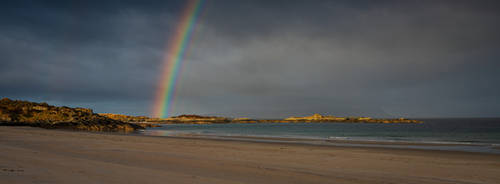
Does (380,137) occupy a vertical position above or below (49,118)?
below

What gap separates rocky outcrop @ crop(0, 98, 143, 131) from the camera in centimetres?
5172

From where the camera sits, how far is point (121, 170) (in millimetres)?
9125

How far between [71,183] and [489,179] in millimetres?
11685

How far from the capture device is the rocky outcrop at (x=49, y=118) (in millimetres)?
51719

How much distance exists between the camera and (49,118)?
58469 millimetres

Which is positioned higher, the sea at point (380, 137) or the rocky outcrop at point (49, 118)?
the rocky outcrop at point (49, 118)

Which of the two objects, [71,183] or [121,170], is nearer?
[71,183]

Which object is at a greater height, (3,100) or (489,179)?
(3,100)

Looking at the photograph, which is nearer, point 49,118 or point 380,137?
point 380,137

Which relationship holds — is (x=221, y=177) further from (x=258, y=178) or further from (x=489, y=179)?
(x=489, y=179)

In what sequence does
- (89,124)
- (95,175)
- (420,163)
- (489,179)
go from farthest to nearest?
(89,124)
(420,163)
(489,179)
(95,175)

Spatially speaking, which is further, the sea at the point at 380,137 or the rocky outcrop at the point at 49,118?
the rocky outcrop at the point at 49,118

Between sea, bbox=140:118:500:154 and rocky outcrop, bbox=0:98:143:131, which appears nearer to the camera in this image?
sea, bbox=140:118:500:154

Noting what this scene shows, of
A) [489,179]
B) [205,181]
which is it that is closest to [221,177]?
[205,181]
